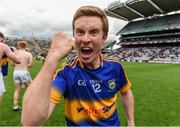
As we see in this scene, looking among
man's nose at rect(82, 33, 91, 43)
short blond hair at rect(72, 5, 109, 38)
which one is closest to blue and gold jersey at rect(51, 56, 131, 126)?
man's nose at rect(82, 33, 91, 43)

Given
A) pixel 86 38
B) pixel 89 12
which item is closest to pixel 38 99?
pixel 86 38

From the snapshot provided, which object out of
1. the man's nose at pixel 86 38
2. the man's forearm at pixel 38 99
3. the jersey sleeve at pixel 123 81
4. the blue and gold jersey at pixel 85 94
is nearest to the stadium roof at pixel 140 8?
the jersey sleeve at pixel 123 81

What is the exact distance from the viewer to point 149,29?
242 feet

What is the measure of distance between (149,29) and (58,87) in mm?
74802

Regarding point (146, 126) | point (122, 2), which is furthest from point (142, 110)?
point (122, 2)

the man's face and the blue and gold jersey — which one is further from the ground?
the man's face

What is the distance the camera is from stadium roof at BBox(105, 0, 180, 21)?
6359cm

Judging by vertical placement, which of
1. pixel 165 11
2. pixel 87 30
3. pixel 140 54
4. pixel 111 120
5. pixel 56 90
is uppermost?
pixel 165 11

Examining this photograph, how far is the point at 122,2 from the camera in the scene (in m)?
69.4

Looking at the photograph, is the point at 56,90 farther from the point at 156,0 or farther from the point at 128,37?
the point at 128,37

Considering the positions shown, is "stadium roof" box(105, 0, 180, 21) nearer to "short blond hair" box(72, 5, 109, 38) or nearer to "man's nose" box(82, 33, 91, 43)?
"short blond hair" box(72, 5, 109, 38)

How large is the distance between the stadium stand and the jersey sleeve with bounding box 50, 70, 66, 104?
5565 centimetres

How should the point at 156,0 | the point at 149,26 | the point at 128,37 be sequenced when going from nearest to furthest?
the point at 156,0 → the point at 149,26 → the point at 128,37

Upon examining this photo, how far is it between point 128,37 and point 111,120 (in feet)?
274
